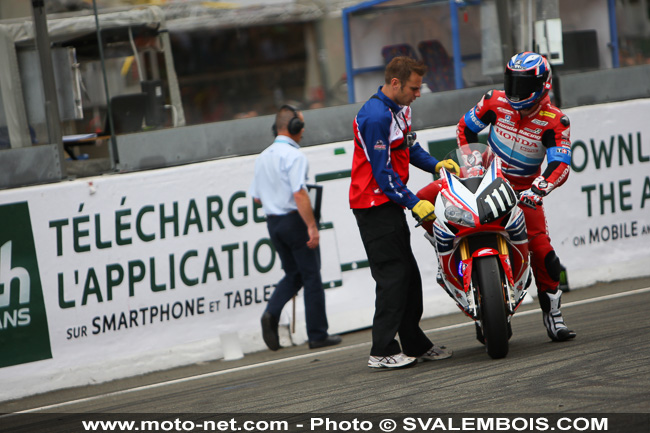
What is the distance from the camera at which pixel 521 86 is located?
20.9 feet

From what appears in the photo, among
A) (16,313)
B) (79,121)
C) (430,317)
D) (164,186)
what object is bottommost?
(430,317)

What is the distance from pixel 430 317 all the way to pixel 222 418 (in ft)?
13.7

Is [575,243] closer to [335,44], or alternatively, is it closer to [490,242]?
[335,44]

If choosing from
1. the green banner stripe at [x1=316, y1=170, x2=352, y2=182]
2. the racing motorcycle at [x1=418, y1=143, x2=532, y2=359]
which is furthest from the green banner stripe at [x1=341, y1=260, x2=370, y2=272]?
the racing motorcycle at [x1=418, y1=143, x2=532, y2=359]

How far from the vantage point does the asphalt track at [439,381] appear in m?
4.92

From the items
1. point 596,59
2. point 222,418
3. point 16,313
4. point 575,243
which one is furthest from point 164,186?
point 596,59

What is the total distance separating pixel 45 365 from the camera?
25.5ft

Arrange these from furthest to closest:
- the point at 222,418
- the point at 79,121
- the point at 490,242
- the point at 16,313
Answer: the point at 79,121 → the point at 16,313 → the point at 490,242 → the point at 222,418

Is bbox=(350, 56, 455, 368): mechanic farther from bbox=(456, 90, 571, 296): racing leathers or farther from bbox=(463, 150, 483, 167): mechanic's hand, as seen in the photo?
bbox=(456, 90, 571, 296): racing leathers

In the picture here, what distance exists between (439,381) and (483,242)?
91 centimetres

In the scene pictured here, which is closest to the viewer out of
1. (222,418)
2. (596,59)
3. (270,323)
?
(222,418)

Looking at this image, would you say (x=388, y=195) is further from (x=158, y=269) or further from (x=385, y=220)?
(x=158, y=269)

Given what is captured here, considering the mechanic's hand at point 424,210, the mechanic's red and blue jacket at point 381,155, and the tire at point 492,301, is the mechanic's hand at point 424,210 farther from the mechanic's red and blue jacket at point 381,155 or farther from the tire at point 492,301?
the tire at point 492,301

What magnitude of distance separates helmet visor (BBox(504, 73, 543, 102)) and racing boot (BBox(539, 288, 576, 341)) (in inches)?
55.0
